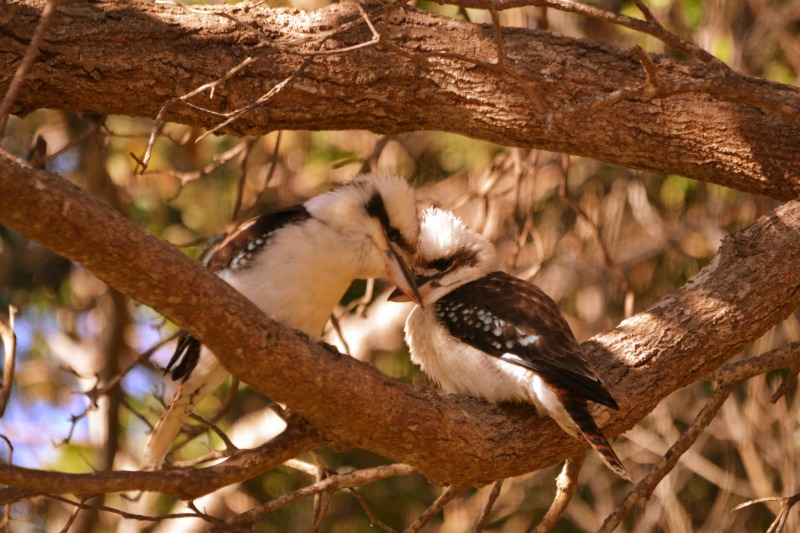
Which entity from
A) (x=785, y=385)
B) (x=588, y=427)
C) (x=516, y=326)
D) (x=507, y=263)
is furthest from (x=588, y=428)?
(x=507, y=263)

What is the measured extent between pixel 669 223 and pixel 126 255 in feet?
16.0

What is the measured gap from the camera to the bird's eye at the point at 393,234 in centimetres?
316

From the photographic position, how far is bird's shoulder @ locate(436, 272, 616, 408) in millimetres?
2857

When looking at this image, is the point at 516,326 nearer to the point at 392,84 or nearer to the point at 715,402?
the point at 715,402

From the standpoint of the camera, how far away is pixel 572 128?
313 cm

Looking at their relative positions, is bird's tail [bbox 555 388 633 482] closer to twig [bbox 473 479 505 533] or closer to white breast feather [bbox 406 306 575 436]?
white breast feather [bbox 406 306 575 436]

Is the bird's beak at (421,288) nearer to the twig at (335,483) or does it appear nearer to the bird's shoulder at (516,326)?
the bird's shoulder at (516,326)

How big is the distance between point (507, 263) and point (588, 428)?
2700mm

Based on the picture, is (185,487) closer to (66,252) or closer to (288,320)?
(66,252)

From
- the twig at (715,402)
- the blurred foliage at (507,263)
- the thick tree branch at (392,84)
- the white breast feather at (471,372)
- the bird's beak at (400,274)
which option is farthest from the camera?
the blurred foliage at (507,263)

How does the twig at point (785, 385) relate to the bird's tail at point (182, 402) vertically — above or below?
below

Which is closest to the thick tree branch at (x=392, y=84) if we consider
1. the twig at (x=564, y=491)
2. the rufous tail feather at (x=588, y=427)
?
the rufous tail feather at (x=588, y=427)

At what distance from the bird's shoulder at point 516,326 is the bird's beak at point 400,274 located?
19cm

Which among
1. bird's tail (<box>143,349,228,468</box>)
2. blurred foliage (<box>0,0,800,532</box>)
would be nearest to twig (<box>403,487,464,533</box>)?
bird's tail (<box>143,349,228,468</box>)
